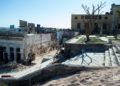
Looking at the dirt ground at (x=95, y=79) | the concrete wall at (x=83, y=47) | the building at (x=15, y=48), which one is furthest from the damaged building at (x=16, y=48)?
the dirt ground at (x=95, y=79)

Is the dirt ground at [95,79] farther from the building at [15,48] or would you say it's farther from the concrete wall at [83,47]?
the building at [15,48]

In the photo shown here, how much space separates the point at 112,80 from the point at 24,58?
68.4 feet

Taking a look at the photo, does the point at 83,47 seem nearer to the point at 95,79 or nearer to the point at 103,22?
the point at 95,79

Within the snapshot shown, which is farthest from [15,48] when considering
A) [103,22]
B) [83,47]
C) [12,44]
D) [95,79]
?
[103,22]

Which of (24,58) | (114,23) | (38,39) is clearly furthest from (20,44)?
(114,23)

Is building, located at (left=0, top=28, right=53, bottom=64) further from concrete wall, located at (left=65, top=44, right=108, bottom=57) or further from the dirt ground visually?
the dirt ground

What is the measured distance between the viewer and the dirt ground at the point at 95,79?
8.65 metres

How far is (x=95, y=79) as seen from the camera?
9.11 meters

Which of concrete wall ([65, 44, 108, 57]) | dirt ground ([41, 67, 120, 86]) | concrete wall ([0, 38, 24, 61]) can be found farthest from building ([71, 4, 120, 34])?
dirt ground ([41, 67, 120, 86])

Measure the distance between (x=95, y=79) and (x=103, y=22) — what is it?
45.5m

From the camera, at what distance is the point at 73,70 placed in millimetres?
11078

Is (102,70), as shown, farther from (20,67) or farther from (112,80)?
(20,67)

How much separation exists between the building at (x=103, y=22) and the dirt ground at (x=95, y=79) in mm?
40345

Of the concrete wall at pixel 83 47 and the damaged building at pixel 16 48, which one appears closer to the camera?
the concrete wall at pixel 83 47
